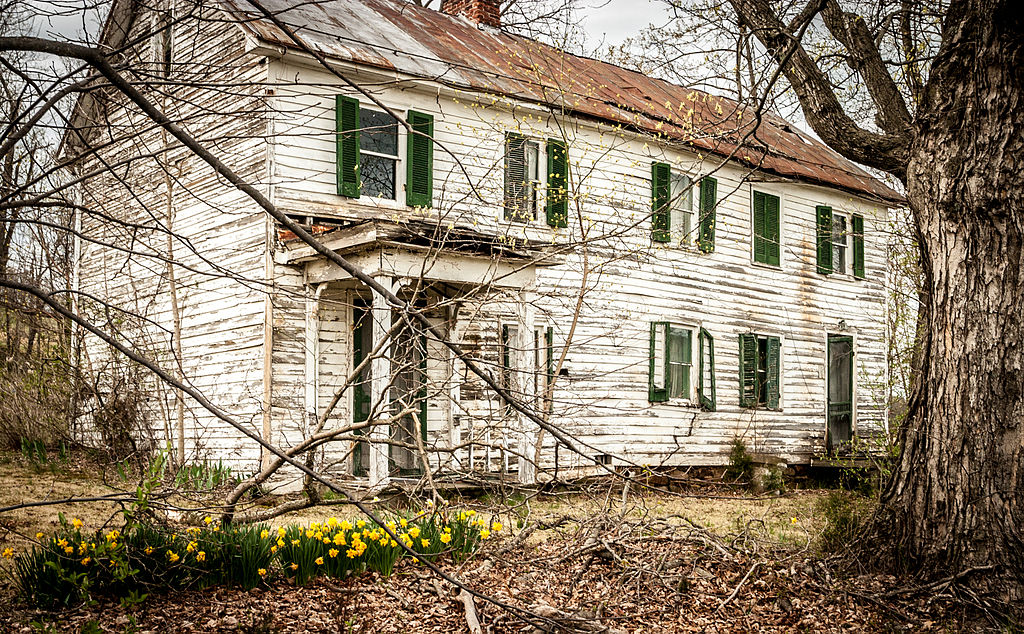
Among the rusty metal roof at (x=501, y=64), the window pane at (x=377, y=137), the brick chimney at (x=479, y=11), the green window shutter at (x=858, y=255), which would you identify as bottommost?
the green window shutter at (x=858, y=255)

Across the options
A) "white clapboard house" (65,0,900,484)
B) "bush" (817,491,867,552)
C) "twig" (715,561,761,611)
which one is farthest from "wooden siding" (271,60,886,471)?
"twig" (715,561,761,611)

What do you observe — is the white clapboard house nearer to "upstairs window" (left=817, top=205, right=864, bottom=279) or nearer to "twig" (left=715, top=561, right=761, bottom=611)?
"upstairs window" (left=817, top=205, right=864, bottom=279)

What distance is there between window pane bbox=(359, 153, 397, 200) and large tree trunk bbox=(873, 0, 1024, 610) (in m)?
7.74

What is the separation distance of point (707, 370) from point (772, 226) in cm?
360

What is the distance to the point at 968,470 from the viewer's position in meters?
6.52

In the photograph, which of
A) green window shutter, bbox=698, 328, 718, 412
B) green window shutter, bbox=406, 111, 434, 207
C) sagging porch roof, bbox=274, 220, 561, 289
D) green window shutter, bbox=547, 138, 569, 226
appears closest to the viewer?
sagging porch roof, bbox=274, 220, 561, 289

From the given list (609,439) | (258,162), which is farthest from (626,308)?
(258,162)

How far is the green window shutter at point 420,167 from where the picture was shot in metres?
13.0

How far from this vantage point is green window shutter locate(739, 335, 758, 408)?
17.6m

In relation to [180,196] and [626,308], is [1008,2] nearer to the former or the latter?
[626,308]

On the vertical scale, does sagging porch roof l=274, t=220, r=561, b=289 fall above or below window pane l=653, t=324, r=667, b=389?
above

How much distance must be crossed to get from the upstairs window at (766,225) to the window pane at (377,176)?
26.7 ft

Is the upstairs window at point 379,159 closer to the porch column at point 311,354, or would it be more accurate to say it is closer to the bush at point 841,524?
the porch column at point 311,354

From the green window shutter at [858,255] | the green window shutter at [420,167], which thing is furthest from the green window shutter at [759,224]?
the green window shutter at [420,167]
